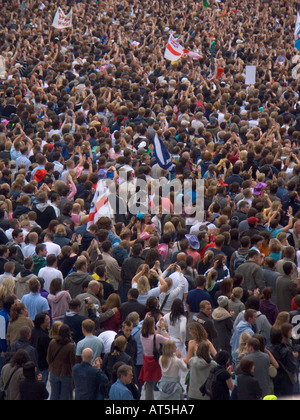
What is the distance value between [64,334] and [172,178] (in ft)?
24.9

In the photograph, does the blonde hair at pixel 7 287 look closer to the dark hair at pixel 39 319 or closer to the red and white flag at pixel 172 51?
the dark hair at pixel 39 319

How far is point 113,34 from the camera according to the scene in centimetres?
3170

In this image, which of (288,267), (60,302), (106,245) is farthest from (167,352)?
(106,245)

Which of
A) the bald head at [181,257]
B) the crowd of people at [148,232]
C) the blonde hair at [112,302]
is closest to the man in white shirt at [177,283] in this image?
the crowd of people at [148,232]

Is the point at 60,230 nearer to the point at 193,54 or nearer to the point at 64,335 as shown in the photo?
the point at 64,335

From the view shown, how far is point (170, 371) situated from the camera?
33.4 feet

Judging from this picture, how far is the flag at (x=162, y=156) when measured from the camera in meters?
17.4

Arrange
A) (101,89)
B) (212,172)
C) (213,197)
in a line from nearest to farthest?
(213,197)
(212,172)
(101,89)

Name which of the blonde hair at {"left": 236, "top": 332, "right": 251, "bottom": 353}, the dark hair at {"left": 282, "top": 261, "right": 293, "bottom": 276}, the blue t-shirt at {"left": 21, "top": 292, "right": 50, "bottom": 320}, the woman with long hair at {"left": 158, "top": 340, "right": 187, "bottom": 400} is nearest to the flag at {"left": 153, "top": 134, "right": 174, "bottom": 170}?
the dark hair at {"left": 282, "top": 261, "right": 293, "bottom": 276}

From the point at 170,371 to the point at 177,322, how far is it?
127 centimetres

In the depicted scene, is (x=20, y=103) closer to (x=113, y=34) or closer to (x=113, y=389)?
(x=113, y=34)

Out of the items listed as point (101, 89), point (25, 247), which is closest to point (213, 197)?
point (25, 247)

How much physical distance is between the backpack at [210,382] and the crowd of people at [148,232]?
2 centimetres

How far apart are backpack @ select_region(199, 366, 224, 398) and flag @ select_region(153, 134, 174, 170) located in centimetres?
803
